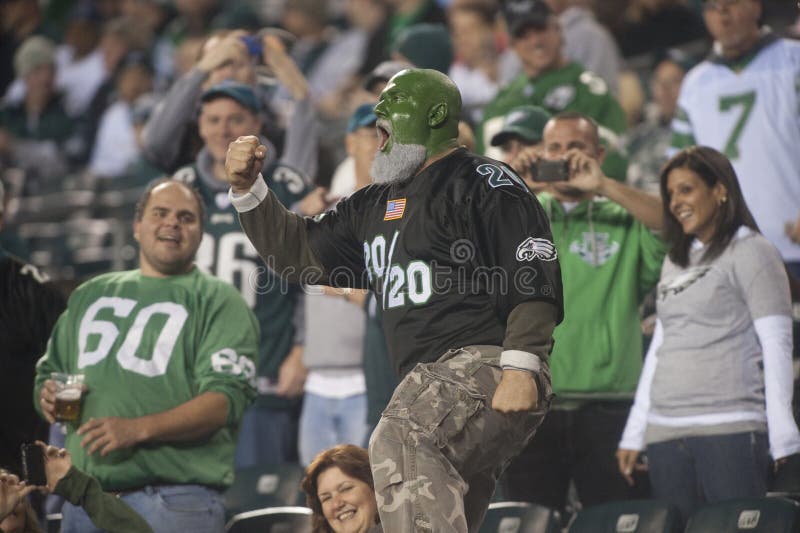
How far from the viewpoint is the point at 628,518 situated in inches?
205

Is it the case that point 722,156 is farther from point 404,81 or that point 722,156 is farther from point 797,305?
point 404,81

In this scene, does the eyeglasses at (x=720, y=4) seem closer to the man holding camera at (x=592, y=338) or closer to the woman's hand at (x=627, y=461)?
the man holding camera at (x=592, y=338)

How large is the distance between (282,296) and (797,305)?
8.15ft

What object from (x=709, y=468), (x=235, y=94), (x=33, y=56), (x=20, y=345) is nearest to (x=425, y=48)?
(x=235, y=94)

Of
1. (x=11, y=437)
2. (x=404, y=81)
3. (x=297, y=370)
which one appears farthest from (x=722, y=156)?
(x=11, y=437)

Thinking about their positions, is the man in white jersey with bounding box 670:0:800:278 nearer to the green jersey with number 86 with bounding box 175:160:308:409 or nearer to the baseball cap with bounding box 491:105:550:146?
the baseball cap with bounding box 491:105:550:146

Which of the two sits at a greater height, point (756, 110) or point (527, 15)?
point (527, 15)

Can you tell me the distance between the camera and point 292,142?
24.7 ft

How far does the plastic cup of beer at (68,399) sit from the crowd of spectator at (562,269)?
0.06 m

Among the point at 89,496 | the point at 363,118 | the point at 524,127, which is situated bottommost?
the point at 89,496

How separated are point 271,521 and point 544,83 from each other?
3.00 meters

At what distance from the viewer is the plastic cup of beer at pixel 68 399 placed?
5.18 meters

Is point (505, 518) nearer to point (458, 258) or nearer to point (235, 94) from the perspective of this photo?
point (458, 258)

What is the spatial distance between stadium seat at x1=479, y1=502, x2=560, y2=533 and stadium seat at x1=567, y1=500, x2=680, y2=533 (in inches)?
3.6
